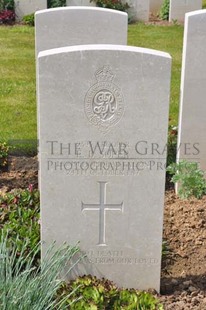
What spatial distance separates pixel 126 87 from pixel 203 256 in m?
1.58

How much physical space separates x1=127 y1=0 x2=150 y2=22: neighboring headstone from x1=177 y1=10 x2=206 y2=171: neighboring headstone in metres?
8.76

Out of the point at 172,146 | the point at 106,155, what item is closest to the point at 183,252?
the point at 106,155

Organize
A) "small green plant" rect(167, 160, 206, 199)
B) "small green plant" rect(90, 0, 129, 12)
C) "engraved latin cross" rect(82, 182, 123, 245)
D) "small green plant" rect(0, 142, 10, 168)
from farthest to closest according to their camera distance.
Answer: "small green plant" rect(90, 0, 129, 12), "small green plant" rect(0, 142, 10, 168), "small green plant" rect(167, 160, 206, 199), "engraved latin cross" rect(82, 182, 123, 245)

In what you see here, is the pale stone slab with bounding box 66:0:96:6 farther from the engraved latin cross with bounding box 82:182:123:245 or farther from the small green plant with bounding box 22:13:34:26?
the engraved latin cross with bounding box 82:182:123:245

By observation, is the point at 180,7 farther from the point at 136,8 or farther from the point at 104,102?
the point at 104,102

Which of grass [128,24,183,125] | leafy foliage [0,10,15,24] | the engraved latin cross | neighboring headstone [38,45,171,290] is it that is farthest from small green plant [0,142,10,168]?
leafy foliage [0,10,15,24]

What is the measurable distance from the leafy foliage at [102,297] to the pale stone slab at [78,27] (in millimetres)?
2199

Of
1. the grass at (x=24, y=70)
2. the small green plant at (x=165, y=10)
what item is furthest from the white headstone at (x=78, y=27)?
the small green plant at (x=165, y=10)

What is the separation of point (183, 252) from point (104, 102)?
5.01 feet

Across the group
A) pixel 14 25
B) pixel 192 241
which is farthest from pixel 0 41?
pixel 192 241

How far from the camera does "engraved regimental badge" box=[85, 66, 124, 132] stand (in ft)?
12.0

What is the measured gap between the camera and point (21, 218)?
4773 mm

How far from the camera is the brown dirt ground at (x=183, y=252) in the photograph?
4.05 m

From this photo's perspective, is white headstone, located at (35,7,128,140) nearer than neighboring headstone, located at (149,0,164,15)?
Yes
